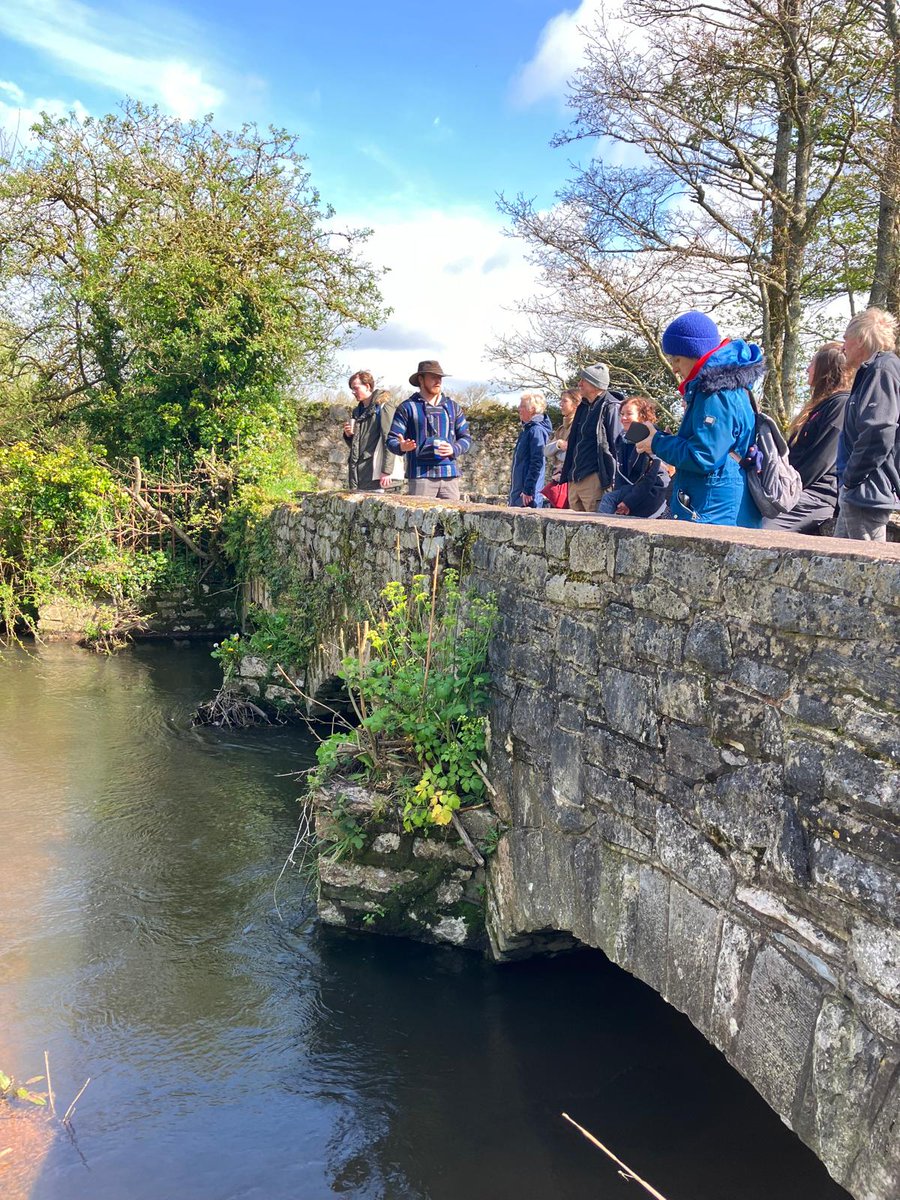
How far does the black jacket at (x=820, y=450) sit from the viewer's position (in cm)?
464

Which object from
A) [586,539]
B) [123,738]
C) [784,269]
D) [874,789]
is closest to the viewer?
[874,789]

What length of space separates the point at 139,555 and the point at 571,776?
1014 cm

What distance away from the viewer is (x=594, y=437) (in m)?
5.89

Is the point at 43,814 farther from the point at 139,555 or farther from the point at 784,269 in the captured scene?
the point at 784,269

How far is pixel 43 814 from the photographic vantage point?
265 inches

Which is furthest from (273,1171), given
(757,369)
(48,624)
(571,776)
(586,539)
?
(48,624)

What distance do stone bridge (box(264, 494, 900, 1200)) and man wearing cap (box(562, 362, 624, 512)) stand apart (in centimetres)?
187

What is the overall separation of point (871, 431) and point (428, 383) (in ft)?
13.3

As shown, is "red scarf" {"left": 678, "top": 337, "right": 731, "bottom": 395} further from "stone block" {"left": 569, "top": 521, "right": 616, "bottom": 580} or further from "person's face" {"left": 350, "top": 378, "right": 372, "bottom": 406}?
"person's face" {"left": 350, "top": 378, "right": 372, "bottom": 406}

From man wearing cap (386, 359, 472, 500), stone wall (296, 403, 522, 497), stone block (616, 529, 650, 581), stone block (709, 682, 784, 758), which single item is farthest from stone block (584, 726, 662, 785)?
stone wall (296, 403, 522, 497)

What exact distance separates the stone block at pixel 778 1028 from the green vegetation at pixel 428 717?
210cm

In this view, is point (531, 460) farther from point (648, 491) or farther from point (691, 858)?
point (691, 858)

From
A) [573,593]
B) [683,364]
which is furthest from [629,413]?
[573,593]

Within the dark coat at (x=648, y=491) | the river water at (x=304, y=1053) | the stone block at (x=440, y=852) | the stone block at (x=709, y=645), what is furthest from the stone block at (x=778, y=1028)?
the dark coat at (x=648, y=491)
